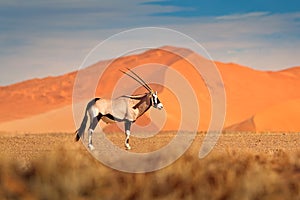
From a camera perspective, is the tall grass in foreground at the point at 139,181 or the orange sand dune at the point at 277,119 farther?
the orange sand dune at the point at 277,119

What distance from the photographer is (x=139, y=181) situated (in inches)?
567

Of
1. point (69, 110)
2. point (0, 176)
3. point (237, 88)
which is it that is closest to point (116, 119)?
point (0, 176)

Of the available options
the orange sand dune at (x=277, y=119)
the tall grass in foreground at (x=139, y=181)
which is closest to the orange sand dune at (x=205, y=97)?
the orange sand dune at (x=277, y=119)

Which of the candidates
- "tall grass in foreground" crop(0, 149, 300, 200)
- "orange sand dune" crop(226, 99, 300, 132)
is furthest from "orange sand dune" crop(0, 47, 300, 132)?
"tall grass in foreground" crop(0, 149, 300, 200)

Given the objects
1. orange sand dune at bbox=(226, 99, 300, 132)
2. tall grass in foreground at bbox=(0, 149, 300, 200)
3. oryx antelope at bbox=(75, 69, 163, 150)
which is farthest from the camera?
orange sand dune at bbox=(226, 99, 300, 132)

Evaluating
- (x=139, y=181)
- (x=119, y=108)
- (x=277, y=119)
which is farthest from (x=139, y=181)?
(x=277, y=119)

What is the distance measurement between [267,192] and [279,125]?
197 ft

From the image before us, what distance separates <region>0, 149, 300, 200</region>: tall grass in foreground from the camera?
44.4 feet

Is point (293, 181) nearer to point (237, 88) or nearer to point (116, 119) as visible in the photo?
point (116, 119)

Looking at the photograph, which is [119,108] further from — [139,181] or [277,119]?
[277,119]

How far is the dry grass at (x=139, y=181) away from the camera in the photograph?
13.5 m

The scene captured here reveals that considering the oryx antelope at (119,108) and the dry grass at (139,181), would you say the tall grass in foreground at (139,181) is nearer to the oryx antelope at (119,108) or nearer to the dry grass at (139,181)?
the dry grass at (139,181)

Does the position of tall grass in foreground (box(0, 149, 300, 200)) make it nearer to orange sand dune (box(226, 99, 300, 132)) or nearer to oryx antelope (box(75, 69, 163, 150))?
oryx antelope (box(75, 69, 163, 150))

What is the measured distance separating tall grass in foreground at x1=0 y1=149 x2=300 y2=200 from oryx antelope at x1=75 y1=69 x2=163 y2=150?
9076 millimetres
